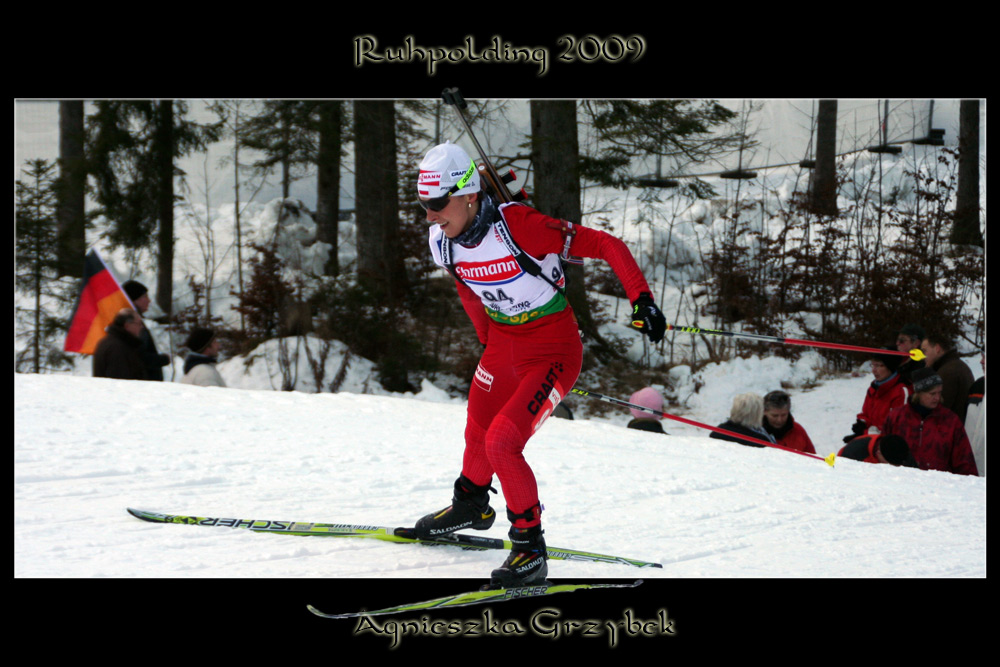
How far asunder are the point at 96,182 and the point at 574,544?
336 inches

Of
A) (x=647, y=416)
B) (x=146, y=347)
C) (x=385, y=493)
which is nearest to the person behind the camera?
(x=385, y=493)

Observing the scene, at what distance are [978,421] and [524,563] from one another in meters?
3.92

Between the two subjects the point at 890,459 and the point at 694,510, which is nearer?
the point at 694,510

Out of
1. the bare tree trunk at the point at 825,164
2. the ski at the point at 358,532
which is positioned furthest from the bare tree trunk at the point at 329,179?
the ski at the point at 358,532

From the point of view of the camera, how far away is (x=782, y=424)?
17.7 feet

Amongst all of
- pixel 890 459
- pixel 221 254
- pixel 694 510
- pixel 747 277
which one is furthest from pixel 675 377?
pixel 221 254

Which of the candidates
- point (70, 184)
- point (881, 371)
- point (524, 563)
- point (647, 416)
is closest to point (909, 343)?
point (881, 371)

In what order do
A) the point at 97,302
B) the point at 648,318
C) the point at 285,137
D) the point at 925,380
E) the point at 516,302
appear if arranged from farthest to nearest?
the point at 285,137
the point at 97,302
the point at 925,380
the point at 516,302
the point at 648,318

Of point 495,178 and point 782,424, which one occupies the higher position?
point 495,178

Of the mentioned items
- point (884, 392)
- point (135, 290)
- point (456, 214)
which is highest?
point (456, 214)

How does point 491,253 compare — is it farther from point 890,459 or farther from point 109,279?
point 109,279

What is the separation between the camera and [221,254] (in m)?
9.59

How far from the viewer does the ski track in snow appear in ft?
10.8
